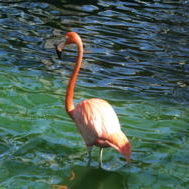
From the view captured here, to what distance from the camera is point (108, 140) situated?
4.71 m

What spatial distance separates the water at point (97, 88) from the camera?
502 centimetres

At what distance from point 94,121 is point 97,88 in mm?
2399

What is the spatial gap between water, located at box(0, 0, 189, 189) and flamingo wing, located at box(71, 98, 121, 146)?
0.48m

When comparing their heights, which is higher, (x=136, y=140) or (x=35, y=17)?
(x=35, y=17)

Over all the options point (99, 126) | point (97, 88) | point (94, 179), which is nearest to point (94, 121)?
point (99, 126)

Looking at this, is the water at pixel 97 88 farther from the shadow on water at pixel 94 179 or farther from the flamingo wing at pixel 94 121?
the flamingo wing at pixel 94 121

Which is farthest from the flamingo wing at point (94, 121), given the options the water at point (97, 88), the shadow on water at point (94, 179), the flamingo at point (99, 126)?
the water at point (97, 88)

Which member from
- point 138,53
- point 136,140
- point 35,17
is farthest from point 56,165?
point 35,17

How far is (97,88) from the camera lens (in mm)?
7207

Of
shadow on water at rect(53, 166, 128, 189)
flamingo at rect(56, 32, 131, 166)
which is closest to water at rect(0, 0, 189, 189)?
shadow on water at rect(53, 166, 128, 189)

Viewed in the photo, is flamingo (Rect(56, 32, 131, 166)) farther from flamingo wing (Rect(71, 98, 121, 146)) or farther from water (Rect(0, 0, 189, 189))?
water (Rect(0, 0, 189, 189))

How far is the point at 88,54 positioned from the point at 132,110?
231 cm

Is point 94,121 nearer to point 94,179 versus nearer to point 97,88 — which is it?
point 94,179

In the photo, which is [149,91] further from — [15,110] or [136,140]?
[15,110]
